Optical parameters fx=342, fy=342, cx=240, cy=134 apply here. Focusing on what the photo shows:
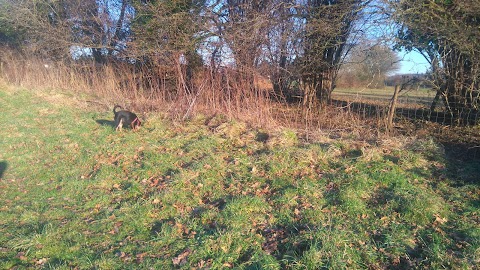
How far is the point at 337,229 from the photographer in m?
3.72

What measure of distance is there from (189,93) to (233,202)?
507 cm

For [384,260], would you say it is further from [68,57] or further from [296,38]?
[68,57]

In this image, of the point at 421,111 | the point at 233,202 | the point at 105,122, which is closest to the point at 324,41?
the point at 421,111

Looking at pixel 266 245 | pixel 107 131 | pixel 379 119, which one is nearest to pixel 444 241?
pixel 266 245

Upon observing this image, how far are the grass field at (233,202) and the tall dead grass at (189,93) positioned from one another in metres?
0.96

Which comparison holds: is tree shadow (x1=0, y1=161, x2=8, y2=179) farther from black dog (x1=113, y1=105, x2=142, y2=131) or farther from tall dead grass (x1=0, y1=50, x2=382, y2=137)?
tall dead grass (x1=0, y1=50, x2=382, y2=137)

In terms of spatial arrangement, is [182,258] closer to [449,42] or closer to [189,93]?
[189,93]

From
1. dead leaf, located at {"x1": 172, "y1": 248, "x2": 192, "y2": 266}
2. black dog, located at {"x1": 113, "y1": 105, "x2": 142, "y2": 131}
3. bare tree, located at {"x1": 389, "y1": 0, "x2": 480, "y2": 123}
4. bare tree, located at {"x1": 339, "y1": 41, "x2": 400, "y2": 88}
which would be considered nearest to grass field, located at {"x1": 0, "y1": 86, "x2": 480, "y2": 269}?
dead leaf, located at {"x1": 172, "y1": 248, "x2": 192, "y2": 266}

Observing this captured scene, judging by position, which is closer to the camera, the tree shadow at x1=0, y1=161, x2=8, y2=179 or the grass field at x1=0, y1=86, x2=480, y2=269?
the grass field at x1=0, y1=86, x2=480, y2=269

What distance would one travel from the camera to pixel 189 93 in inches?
350

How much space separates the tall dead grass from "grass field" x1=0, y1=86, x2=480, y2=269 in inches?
37.8

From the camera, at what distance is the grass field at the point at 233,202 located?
3.43 metres

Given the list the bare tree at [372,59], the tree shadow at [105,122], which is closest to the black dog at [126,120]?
the tree shadow at [105,122]

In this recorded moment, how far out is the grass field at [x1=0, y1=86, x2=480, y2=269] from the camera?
3434mm
